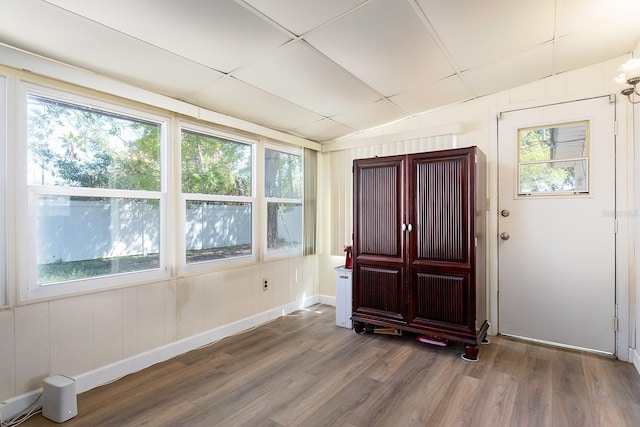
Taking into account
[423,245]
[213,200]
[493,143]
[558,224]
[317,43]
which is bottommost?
[423,245]

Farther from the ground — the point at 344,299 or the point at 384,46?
the point at 384,46

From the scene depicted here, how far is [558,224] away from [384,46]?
220 cm

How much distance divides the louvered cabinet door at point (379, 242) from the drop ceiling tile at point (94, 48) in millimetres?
1671

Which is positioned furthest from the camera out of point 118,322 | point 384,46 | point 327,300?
point 327,300

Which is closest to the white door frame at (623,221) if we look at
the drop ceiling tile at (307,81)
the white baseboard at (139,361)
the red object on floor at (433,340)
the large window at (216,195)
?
the red object on floor at (433,340)

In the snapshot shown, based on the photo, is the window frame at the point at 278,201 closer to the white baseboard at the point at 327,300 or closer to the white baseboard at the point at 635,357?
the white baseboard at the point at 327,300

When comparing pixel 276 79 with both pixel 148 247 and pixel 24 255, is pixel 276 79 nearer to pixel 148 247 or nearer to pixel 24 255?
pixel 148 247

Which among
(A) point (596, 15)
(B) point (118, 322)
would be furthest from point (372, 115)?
(B) point (118, 322)

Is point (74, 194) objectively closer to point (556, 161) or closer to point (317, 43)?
point (317, 43)

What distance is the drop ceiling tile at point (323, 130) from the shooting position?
3621mm

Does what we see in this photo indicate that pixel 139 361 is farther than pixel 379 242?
No

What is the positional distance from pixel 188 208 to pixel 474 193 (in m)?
2.45

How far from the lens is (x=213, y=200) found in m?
3.05

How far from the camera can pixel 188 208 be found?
2.85 m
